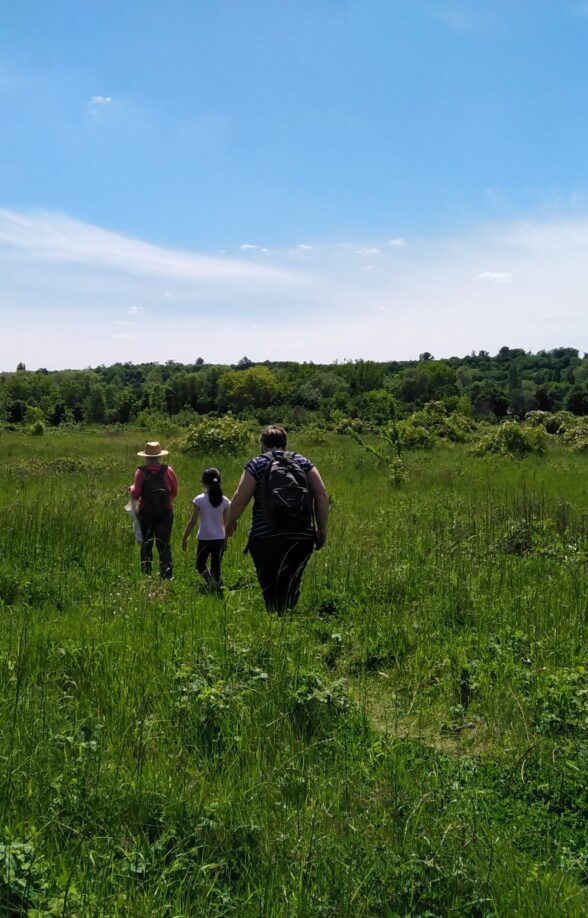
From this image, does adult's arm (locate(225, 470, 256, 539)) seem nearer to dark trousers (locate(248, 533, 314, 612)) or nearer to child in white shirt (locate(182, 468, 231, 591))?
dark trousers (locate(248, 533, 314, 612))

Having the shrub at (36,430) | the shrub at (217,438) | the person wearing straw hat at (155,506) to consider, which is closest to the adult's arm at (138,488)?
the person wearing straw hat at (155,506)

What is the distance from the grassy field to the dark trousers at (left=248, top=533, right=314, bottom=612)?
7.8 inches

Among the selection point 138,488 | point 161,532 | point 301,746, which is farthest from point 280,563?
point 138,488

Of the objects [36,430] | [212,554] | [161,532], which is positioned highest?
[161,532]

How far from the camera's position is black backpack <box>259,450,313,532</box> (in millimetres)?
5496

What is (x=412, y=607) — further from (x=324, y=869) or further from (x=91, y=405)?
(x=91, y=405)

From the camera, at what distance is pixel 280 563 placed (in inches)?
221

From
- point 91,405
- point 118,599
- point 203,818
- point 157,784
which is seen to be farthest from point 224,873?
point 91,405

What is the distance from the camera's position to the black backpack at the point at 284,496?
5496 mm

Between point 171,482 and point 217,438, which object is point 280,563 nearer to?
point 171,482

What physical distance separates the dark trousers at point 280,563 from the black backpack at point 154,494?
2.63m

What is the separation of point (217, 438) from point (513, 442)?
11.3 meters

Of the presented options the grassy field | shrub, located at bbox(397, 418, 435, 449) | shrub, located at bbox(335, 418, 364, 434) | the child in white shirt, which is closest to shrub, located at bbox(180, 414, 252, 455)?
shrub, located at bbox(397, 418, 435, 449)

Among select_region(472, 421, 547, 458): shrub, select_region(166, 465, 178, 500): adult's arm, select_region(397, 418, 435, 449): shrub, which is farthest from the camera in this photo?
select_region(397, 418, 435, 449): shrub
